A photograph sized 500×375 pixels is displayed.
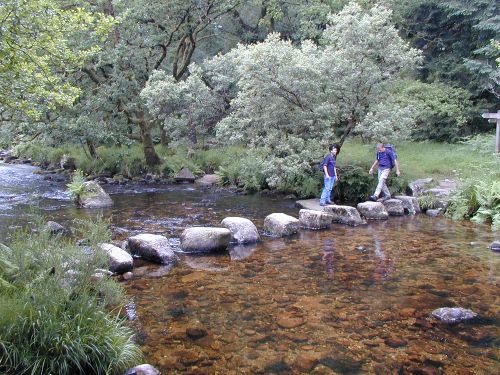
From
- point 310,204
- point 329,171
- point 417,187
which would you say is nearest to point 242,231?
point 310,204

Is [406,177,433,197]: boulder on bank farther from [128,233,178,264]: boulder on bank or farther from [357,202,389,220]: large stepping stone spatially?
[128,233,178,264]: boulder on bank

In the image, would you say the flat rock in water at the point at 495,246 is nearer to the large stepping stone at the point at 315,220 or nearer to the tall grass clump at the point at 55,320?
the large stepping stone at the point at 315,220

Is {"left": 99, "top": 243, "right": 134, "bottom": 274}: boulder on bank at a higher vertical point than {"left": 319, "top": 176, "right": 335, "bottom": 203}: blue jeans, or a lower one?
lower

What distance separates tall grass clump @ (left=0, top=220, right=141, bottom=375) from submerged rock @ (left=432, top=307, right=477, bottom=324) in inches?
169

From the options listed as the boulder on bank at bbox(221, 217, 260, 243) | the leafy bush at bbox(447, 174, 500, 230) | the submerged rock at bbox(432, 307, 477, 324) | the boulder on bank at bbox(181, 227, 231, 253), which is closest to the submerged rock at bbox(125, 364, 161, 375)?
the submerged rock at bbox(432, 307, 477, 324)

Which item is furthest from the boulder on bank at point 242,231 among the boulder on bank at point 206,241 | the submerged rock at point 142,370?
the submerged rock at point 142,370

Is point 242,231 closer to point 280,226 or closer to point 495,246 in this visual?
point 280,226

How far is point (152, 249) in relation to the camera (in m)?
9.67

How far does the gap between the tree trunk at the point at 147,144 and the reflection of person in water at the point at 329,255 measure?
1420cm

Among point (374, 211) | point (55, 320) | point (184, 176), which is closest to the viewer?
point (55, 320)

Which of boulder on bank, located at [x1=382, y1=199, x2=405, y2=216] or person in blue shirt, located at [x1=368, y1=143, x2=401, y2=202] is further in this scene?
person in blue shirt, located at [x1=368, y1=143, x2=401, y2=202]

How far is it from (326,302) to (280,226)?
474 centimetres

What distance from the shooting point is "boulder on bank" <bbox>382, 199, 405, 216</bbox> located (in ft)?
48.5

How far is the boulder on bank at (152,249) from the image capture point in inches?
378
